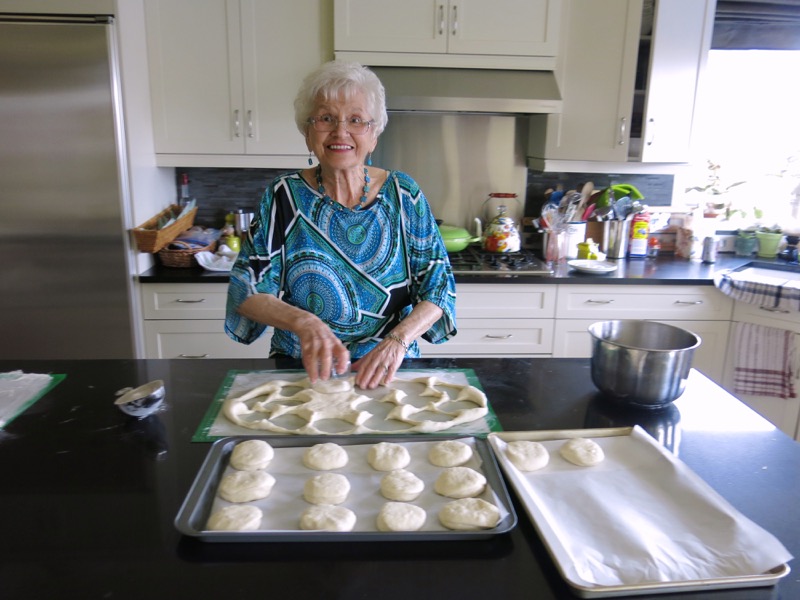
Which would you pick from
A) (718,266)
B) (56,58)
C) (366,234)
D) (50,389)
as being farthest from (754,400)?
(56,58)

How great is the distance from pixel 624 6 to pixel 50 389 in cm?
254

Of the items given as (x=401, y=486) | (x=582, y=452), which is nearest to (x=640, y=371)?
(x=582, y=452)

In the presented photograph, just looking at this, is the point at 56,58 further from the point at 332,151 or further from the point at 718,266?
the point at 718,266

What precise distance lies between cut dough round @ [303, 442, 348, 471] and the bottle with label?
2.35m

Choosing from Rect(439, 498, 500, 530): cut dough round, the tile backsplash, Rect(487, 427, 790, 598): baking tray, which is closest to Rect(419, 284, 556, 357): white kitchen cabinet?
the tile backsplash

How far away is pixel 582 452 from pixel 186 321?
6.39ft

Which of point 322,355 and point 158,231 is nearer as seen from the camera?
point 322,355

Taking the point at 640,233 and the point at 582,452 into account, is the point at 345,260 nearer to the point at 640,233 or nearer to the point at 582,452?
the point at 582,452

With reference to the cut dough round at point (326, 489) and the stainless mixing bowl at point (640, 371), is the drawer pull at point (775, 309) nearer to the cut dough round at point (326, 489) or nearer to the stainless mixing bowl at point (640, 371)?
the stainless mixing bowl at point (640, 371)

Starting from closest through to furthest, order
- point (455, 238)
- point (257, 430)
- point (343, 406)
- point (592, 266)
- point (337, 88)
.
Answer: point (257, 430) → point (343, 406) → point (337, 88) → point (592, 266) → point (455, 238)

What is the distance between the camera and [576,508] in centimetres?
92

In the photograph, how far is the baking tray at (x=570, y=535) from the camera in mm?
756

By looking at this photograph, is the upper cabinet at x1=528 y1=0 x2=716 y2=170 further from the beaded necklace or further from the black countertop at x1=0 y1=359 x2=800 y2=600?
the black countertop at x1=0 y1=359 x2=800 y2=600

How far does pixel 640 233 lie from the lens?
2984 mm
